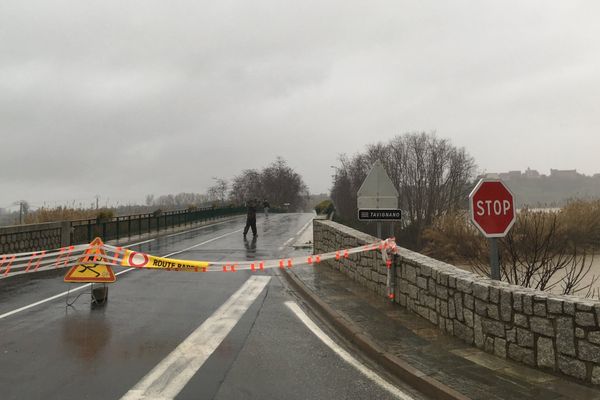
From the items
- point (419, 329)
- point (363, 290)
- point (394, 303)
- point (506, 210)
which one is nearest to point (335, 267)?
point (363, 290)

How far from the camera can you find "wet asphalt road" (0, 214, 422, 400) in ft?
14.1

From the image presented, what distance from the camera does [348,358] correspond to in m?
5.21

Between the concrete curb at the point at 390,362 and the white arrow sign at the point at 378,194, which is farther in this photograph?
the white arrow sign at the point at 378,194

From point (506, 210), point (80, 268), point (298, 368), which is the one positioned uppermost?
point (506, 210)

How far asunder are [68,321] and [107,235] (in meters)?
14.5

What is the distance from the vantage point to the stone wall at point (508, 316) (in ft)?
12.9

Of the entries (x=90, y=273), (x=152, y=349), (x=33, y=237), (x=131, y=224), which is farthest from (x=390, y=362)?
(x=131, y=224)

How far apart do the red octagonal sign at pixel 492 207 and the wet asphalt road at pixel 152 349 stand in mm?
2433

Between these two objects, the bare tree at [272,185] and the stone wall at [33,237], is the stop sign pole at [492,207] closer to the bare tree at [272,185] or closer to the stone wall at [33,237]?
the stone wall at [33,237]

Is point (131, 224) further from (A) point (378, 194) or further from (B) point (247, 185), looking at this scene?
(B) point (247, 185)

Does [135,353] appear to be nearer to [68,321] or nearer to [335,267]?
[68,321]

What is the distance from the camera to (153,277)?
11055 millimetres

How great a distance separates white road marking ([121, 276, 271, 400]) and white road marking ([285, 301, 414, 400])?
3.65 ft

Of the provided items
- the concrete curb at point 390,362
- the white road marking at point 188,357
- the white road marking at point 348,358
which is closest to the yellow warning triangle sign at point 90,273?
the white road marking at point 188,357
